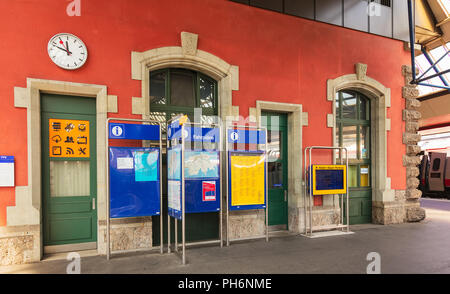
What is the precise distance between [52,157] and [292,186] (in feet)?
15.5

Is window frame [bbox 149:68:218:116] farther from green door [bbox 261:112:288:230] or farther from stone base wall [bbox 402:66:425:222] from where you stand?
stone base wall [bbox 402:66:425:222]

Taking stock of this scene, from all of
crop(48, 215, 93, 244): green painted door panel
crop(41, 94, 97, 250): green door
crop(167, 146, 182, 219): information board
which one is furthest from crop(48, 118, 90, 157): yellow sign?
crop(167, 146, 182, 219): information board

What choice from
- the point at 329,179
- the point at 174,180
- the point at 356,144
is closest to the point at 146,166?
the point at 174,180

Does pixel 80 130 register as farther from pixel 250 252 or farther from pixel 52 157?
pixel 250 252

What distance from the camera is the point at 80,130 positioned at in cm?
514

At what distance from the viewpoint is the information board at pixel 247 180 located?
5.56 meters

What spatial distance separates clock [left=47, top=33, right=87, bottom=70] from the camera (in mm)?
4824

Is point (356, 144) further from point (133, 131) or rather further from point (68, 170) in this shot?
point (68, 170)

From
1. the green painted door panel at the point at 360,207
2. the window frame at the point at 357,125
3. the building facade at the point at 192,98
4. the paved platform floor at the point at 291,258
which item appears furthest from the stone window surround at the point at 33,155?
the green painted door panel at the point at 360,207

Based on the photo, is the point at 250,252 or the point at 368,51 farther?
the point at 368,51

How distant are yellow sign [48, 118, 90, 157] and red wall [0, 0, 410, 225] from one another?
1.35ft

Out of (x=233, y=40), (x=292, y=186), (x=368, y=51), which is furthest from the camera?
(x=368, y=51)
